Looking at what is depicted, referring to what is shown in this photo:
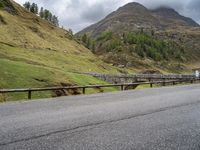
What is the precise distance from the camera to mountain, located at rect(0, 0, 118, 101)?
31.1 m

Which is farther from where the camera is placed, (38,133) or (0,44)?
(0,44)

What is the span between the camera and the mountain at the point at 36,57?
3112 centimetres

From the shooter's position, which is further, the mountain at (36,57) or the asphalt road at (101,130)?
the mountain at (36,57)

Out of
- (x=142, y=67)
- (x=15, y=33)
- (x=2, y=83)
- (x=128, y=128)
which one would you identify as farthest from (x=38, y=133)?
(x=142, y=67)

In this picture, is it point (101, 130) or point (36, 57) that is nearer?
point (101, 130)

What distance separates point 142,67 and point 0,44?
321 ft

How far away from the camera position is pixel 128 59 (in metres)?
182

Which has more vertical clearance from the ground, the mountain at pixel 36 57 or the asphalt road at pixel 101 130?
the mountain at pixel 36 57

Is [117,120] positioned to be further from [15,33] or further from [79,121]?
[15,33]

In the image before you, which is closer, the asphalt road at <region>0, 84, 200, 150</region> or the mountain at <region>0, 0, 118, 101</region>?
the asphalt road at <region>0, 84, 200, 150</region>

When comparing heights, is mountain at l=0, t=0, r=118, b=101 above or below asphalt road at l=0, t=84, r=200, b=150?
above

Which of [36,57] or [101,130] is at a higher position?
[36,57]

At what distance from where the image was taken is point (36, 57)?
9225 cm

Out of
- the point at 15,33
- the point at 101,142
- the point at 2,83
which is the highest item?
the point at 15,33
